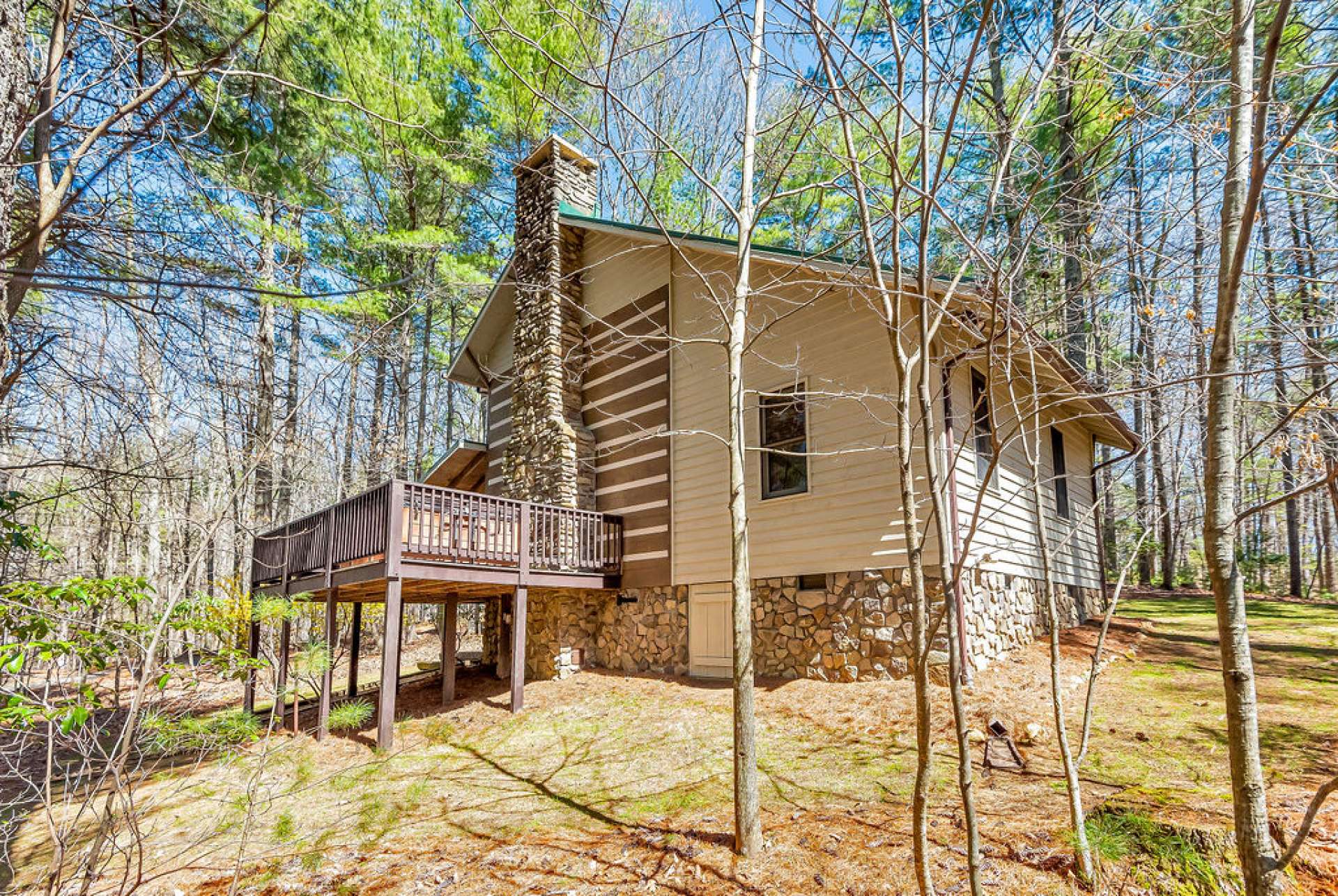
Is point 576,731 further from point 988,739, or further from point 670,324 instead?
point 670,324

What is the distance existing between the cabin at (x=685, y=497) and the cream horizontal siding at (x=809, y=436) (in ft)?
0.10

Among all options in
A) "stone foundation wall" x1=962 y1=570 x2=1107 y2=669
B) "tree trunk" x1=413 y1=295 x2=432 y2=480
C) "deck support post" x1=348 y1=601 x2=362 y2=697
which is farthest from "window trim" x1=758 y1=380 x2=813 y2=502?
"tree trunk" x1=413 y1=295 x2=432 y2=480

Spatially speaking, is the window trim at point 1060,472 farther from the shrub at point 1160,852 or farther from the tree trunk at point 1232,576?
the tree trunk at point 1232,576

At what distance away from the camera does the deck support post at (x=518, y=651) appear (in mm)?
9250

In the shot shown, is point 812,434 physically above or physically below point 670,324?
below

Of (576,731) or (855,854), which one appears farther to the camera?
(576,731)

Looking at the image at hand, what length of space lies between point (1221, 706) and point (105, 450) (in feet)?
32.9

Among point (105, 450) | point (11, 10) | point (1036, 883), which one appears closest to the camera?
point (11, 10)

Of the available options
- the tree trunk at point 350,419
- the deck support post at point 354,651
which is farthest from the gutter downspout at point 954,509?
the tree trunk at point 350,419

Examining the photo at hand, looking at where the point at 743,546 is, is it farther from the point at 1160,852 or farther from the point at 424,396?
the point at 424,396

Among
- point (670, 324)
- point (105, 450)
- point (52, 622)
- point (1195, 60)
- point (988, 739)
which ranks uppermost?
point (670, 324)

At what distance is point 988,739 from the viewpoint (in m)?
5.77

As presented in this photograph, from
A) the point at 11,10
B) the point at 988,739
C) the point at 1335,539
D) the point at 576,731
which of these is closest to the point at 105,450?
the point at 11,10

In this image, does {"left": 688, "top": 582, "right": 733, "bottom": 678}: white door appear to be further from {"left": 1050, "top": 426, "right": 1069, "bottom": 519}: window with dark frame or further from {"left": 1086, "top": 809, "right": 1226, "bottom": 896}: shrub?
{"left": 1050, "top": 426, "right": 1069, "bottom": 519}: window with dark frame
